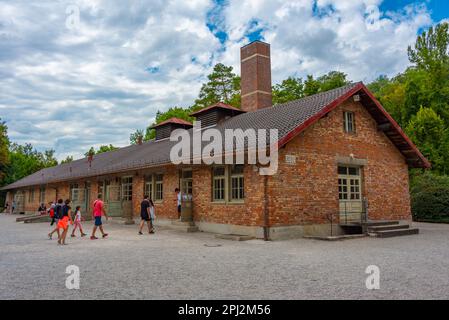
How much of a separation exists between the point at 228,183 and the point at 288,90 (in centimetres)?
2634

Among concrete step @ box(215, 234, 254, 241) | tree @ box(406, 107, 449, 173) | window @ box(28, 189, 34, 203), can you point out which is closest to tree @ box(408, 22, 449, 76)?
tree @ box(406, 107, 449, 173)

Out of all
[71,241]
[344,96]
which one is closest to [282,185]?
[344,96]

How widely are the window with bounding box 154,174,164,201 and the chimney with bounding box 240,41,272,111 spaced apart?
7134 millimetres

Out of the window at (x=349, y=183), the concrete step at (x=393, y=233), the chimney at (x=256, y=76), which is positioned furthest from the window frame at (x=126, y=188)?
the concrete step at (x=393, y=233)

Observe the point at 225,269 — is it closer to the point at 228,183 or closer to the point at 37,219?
the point at 228,183

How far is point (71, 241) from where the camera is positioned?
1300 cm

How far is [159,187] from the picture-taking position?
18766 mm

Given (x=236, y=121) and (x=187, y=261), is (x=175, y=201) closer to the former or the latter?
(x=236, y=121)

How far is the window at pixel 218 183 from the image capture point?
14.8 m

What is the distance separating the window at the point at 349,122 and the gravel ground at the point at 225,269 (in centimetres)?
536

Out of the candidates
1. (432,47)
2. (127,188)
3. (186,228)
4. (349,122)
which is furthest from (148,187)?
(432,47)

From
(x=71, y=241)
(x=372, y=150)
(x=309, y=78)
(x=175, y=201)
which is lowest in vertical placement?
(x=71, y=241)

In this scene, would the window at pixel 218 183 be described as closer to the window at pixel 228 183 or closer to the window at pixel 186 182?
the window at pixel 228 183
